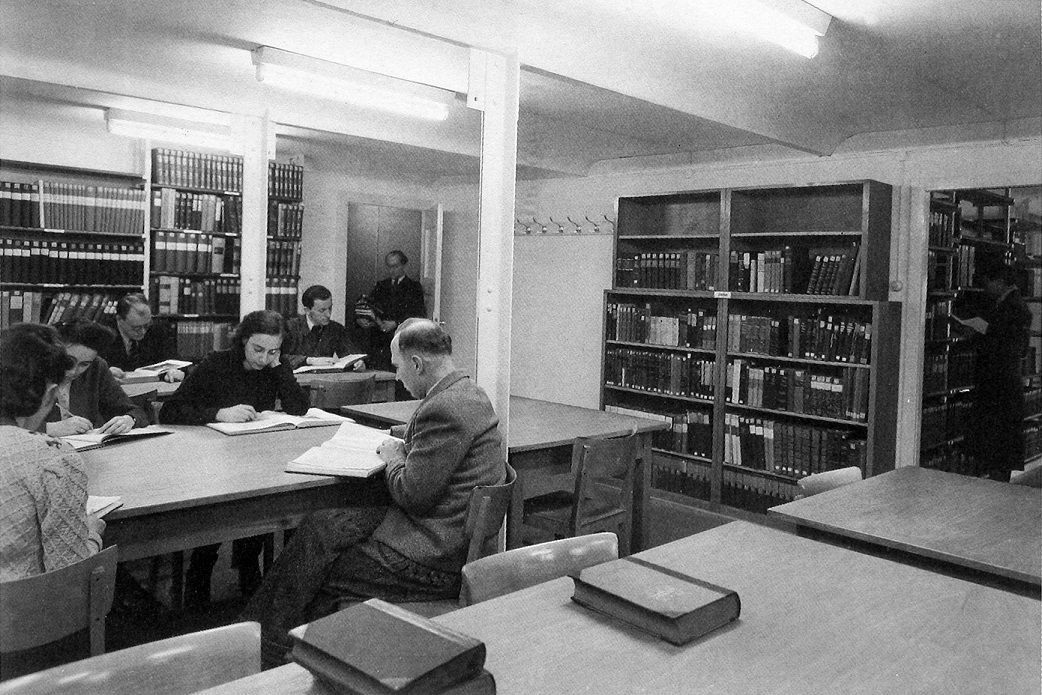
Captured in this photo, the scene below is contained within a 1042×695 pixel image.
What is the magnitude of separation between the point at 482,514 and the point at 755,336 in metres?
3.85

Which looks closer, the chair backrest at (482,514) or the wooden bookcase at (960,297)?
the chair backrest at (482,514)

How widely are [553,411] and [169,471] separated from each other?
2.24 m

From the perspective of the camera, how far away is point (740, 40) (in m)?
4.37

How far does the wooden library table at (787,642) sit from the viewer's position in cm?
134

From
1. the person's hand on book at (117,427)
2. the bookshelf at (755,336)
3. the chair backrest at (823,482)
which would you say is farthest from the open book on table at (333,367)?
the chair backrest at (823,482)

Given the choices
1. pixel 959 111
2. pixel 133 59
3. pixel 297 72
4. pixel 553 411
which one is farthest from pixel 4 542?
pixel 959 111

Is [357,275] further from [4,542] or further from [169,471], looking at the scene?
[4,542]

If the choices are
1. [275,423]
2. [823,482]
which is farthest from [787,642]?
[275,423]

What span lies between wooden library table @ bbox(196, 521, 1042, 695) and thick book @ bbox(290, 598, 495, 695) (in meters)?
0.07

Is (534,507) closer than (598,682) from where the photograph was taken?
No

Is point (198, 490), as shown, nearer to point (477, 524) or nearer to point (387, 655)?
point (477, 524)

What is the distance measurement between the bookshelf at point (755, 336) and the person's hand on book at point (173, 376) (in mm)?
3380

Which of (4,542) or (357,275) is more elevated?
(357,275)

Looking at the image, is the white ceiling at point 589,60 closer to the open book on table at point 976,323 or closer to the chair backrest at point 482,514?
the open book on table at point 976,323
